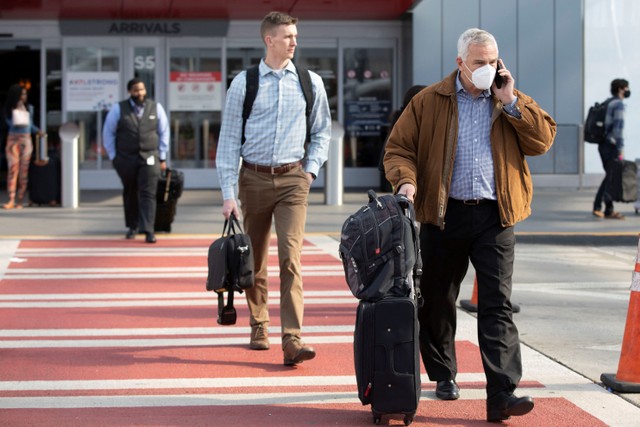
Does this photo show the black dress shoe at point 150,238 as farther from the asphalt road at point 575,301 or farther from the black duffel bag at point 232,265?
the black duffel bag at point 232,265

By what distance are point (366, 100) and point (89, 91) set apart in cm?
563

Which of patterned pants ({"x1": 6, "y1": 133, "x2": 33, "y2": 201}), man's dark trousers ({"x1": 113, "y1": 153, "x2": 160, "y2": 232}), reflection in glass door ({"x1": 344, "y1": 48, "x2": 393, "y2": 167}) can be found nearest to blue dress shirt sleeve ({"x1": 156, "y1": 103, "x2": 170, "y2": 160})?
man's dark trousers ({"x1": 113, "y1": 153, "x2": 160, "y2": 232})

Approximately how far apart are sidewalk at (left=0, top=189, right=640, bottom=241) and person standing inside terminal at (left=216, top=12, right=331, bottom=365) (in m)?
7.84

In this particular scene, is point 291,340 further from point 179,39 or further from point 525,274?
point 179,39

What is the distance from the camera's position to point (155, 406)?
633cm

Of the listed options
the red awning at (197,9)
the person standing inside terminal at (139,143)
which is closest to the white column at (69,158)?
the red awning at (197,9)

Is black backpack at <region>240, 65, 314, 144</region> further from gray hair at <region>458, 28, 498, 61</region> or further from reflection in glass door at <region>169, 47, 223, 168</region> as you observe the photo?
reflection in glass door at <region>169, 47, 223, 168</region>

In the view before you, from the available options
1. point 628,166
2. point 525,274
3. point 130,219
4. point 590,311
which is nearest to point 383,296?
point 590,311

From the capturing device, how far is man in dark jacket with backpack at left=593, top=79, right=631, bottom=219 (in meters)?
17.0

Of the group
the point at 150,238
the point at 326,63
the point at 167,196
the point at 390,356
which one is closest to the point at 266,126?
the point at 390,356

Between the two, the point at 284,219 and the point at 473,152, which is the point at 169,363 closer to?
the point at 284,219

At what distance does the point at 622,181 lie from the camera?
55.9 ft

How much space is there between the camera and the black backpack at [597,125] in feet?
56.6

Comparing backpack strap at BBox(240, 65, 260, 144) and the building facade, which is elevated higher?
the building facade
